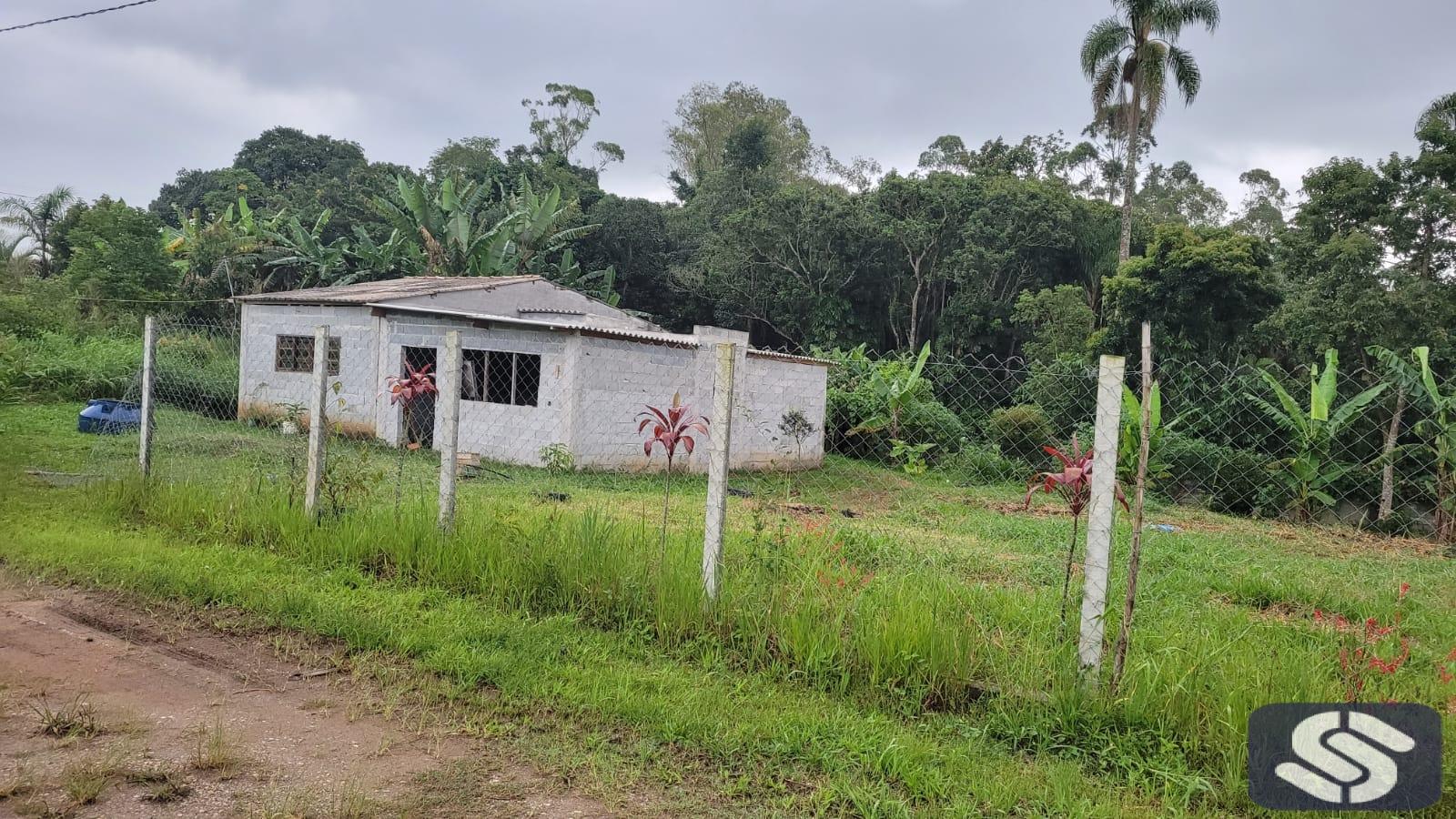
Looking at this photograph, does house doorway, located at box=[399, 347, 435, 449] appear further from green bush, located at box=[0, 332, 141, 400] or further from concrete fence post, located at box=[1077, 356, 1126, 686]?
concrete fence post, located at box=[1077, 356, 1126, 686]

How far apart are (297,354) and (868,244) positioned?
18581mm

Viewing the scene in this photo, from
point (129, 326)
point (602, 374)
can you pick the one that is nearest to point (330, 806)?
point (602, 374)

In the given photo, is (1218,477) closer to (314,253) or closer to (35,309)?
(314,253)

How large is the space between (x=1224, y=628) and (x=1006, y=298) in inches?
1038

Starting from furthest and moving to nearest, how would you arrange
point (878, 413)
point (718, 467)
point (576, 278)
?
point (576, 278) → point (878, 413) → point (718, 467)

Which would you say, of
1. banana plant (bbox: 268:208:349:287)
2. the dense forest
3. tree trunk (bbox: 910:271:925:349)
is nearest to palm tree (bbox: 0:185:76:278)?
the dense forest

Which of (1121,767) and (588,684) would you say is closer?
(1121,767)

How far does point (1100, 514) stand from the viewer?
11.8 ft

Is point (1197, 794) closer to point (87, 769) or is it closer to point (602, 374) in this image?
point (87, 769)

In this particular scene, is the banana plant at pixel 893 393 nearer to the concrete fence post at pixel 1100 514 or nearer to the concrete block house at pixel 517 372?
the concrete block house at pixel 517 372

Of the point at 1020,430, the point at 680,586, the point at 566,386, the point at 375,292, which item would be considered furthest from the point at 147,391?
the point at 1020,430

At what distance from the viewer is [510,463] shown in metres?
14.7

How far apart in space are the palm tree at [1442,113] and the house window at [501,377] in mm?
18478

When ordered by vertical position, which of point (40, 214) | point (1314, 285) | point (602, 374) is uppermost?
point (40, 214)
